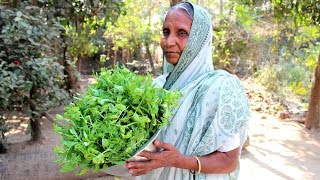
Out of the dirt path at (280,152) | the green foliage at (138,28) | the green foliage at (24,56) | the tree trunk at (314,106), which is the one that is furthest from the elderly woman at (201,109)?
the green foliage at (138,28)

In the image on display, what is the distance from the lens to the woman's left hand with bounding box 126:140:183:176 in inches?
41.8

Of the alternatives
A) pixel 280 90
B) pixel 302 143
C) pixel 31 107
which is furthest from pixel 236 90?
pixel 280 90

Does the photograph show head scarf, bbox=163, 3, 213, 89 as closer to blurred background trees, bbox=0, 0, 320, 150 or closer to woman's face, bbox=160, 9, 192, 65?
woman's face, bbox=160, 9, 192, 65

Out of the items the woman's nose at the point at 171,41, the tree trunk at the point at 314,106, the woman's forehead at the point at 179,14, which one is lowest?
the tree trunk at the point at 314,106

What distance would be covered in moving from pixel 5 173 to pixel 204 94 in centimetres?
358

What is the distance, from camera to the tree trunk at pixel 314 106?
6771 mm

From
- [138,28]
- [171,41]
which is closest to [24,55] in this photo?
[171,41]

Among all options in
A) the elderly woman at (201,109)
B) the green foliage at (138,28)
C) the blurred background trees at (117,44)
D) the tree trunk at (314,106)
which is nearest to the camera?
the elderly woman at (201,109)

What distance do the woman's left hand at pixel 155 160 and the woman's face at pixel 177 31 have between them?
0.37m

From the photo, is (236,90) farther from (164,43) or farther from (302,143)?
(302,143)

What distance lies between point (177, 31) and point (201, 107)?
278 millimetres

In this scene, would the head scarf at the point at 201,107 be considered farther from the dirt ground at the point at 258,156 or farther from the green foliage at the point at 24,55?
the dirt ground at the point at 258,156

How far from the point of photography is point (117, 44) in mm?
12758

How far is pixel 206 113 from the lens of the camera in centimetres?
128
